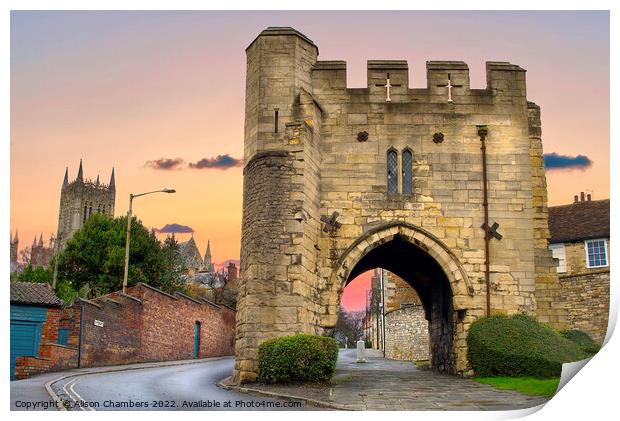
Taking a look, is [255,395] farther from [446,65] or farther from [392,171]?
[446,65]

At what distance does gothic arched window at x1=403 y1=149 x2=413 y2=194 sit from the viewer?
19094 millimetres

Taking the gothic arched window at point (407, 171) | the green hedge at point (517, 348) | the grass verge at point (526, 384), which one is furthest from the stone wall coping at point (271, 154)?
the grass verge at point (526, 384)

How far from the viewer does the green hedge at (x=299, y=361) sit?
49.7 feet

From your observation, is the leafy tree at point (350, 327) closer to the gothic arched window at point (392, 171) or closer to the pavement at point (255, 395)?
the gothic arched window at point (392, 171)

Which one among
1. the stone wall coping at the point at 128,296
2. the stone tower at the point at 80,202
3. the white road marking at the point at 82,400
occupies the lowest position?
the white road marking at the point at 82,400

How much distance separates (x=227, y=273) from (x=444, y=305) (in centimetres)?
4039

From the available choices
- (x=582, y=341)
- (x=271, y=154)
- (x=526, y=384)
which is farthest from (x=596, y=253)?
(x=271, y=154)

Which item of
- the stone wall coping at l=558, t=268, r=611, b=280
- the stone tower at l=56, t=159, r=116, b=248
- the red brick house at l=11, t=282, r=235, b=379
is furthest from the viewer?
the stone tower at l=56, t=159, r=116, b=248

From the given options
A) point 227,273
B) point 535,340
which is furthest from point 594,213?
point 227,273

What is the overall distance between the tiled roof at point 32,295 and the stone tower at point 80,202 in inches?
3716

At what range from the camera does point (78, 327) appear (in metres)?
22.6

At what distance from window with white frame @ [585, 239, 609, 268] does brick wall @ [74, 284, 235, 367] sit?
55.5ft

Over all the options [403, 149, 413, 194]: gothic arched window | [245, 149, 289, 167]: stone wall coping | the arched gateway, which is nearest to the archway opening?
the arched gateway

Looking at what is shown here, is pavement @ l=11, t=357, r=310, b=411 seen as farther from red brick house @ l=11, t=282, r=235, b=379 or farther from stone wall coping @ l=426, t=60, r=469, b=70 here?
stone wall coping @ l=426, t=60, r=469, b=70
